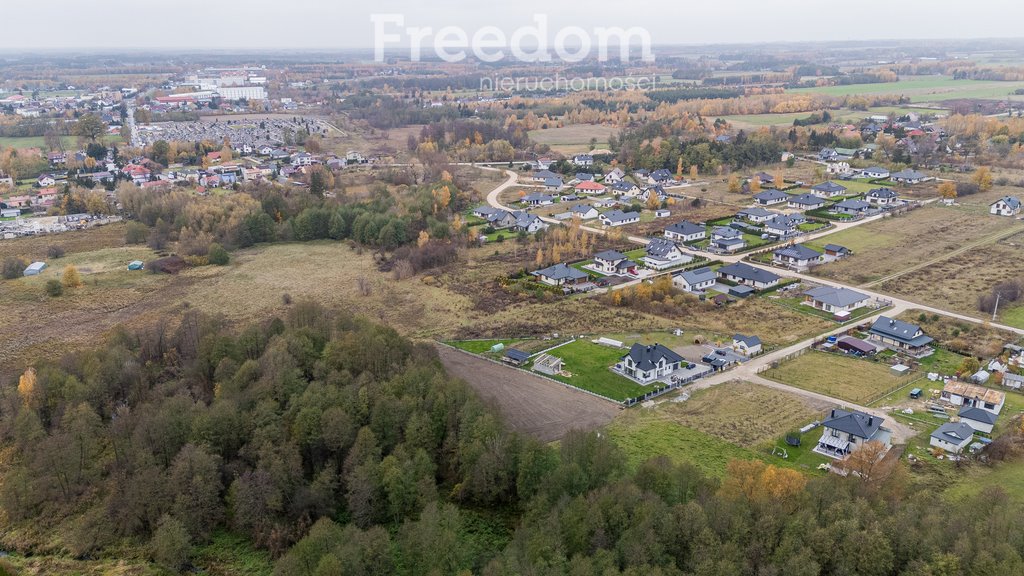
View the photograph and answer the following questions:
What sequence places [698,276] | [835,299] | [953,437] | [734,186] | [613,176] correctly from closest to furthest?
1. [953,437]
2. [835,299]
3. [698,276]
4. [734,186]
5. [613,176]

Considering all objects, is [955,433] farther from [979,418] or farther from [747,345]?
[747,345]

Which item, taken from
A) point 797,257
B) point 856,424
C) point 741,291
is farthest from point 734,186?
point 856,424

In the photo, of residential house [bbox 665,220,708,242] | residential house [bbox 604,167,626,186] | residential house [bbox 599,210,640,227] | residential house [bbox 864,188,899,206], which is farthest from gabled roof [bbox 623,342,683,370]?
residential house [bbox 604,167,626,186]

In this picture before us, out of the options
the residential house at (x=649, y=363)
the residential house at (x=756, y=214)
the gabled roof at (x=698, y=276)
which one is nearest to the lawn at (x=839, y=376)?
the residential house at (x=649, y=363)

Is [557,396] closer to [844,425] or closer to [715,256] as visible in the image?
[844,425]

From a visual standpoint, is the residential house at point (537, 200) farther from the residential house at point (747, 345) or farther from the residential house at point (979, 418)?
the residential house at point (979, 418)

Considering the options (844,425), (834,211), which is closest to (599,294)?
(844,425)

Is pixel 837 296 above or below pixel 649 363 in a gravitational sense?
above

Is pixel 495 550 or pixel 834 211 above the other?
pixel 834 211
